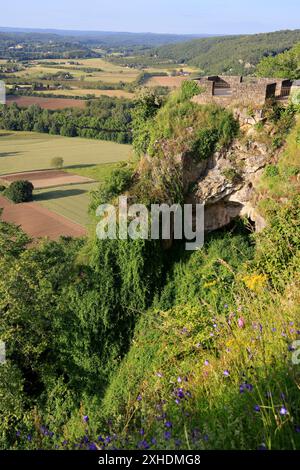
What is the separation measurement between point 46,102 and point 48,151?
2579 centimetres

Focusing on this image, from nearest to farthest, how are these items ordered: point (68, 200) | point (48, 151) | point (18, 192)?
point (18, 192), point (68, 200), point (48, 151)

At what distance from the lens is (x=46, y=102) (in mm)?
83750

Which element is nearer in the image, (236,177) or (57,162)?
(236,177)

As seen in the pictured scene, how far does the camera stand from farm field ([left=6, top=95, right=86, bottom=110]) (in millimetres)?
81062

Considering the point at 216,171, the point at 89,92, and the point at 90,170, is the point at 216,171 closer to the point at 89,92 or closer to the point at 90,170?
the point at 90,170

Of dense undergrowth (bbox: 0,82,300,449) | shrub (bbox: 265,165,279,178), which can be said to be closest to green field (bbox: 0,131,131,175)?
dense undergrowth (bbox: 0,82,300,449)

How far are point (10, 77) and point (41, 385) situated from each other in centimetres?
10980

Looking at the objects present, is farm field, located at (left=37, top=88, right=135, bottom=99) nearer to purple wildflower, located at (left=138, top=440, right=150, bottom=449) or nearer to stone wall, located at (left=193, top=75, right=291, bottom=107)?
stone wall, located at (left=193, top=75, right=291, bottom=107)

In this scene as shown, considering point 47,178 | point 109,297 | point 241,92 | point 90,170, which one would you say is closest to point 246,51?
point 90,170

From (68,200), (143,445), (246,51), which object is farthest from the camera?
(246,51)

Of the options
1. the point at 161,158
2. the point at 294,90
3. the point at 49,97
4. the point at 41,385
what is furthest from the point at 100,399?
the point at 49,97

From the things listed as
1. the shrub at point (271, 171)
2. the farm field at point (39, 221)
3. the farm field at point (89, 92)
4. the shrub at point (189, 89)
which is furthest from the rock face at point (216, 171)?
the farm field at point (89, 92)

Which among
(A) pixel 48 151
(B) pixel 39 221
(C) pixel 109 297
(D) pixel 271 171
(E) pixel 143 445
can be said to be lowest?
(B) pixel 39 221

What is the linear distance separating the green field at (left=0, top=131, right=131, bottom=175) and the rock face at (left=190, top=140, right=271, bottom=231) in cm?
3879
